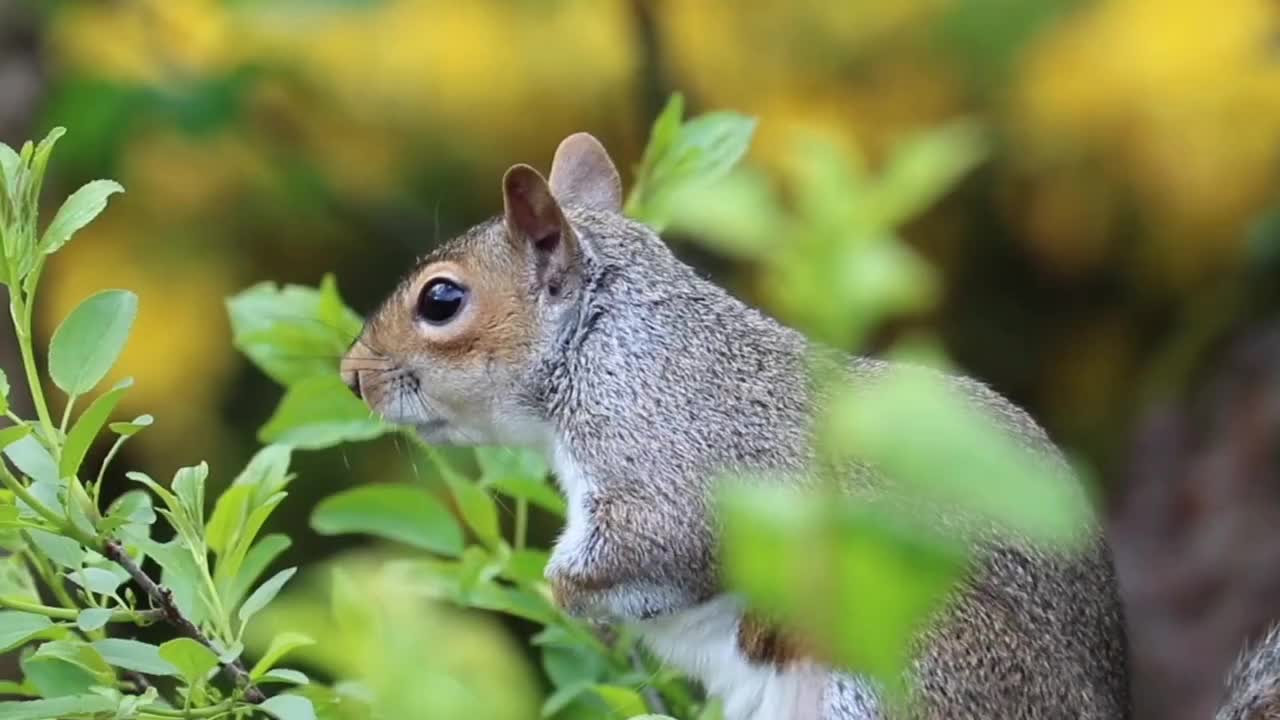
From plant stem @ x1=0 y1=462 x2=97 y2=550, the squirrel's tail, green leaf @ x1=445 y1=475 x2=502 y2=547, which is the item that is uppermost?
plant stem @ x1=0 y1=462 x2=97 y2=550

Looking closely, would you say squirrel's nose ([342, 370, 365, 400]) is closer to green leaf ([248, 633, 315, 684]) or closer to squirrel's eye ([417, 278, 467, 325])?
squirrel's eye ([417, 278, 467, 325])

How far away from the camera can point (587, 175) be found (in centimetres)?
153

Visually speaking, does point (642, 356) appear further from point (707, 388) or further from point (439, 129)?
point (439, 129)

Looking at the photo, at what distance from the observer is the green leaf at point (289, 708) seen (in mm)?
767

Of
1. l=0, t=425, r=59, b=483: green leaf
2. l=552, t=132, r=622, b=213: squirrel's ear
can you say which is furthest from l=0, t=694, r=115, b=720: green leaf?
l=552, t=132, r=622, b=213: squirrel's ear

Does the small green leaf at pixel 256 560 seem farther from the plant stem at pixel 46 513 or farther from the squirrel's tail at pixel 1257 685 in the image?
the squirrel's tail at pixel 1257 685

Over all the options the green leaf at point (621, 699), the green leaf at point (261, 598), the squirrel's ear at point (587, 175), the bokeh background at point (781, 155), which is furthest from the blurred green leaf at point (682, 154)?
the bokeh background at point (781, 155)

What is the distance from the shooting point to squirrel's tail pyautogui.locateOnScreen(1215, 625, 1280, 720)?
113 centimetres

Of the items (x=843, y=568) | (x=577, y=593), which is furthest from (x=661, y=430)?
(x=843, y=568)

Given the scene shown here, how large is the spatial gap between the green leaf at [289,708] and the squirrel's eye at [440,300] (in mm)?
646

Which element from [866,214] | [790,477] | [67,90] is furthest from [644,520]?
[67,90]

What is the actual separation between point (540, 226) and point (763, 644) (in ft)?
1.20

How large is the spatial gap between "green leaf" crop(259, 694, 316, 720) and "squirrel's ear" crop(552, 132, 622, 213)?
78 cm

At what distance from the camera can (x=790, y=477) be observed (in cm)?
123
